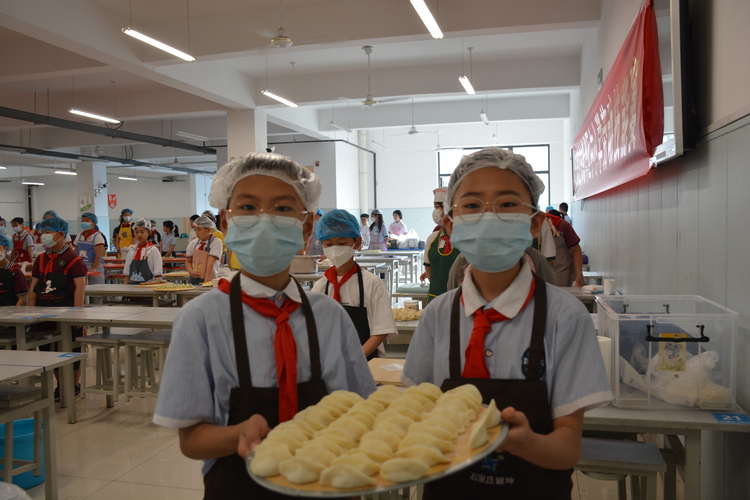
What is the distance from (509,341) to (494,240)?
0.25 metres

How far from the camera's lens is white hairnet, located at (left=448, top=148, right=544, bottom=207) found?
1369 mm

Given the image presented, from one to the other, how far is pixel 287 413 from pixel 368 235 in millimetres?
12596

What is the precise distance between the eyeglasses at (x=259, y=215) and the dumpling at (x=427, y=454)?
2.24 ft

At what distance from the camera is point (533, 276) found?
135 centimetres

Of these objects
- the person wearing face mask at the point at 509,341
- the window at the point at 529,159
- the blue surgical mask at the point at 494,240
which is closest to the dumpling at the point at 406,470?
the person wearing face mask at the point at 509,341

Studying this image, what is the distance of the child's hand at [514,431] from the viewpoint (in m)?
1.03

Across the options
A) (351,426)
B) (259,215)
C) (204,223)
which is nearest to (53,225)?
(204,223)

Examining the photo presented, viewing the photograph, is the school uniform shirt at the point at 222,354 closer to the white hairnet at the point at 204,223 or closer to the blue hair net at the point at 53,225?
the blue hair net at the point at 53,225

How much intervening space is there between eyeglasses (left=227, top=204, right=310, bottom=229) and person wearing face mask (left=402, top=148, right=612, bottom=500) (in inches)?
17.3

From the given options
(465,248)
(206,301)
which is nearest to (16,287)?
(206,301)

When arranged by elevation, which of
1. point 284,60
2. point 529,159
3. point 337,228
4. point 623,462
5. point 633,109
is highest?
point 284,60

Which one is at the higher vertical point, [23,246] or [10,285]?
[23,246]

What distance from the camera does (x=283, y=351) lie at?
1295mm

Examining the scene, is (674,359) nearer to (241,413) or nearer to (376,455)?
(376,455)
